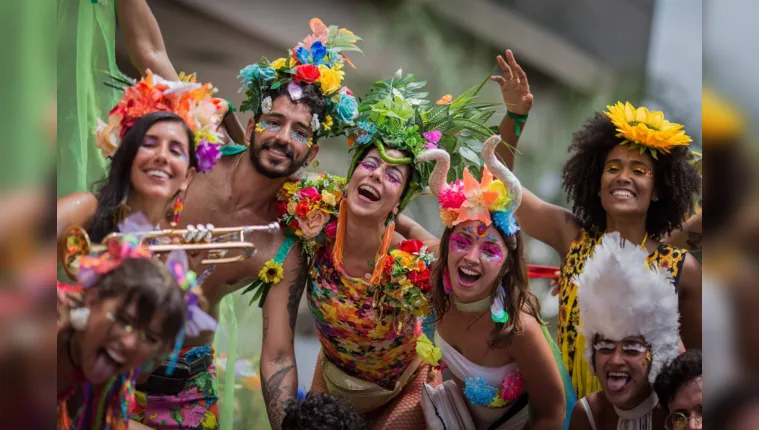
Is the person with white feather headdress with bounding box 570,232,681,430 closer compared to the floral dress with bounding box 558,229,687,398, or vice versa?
the person with white feather headdress with bounding box 570,232,681,430

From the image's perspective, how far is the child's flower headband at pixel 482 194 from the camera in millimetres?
3445

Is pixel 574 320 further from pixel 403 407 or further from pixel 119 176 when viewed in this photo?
pixel 119 176

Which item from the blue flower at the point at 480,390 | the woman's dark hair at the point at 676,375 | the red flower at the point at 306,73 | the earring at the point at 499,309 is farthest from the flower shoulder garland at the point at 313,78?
the woman's dark hair at the point at 676,375

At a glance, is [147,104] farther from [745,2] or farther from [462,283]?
[745,2]

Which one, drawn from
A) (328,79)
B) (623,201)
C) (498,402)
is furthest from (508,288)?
(328,79)

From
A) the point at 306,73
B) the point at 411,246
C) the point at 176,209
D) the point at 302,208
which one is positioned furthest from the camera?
the point at 411,246

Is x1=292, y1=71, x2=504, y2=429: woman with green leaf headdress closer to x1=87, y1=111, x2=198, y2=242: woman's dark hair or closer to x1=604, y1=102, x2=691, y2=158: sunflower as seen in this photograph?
x1=604, y1=102, x2=691, y2=158: sunflower

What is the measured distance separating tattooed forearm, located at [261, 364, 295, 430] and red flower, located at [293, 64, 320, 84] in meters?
1.06

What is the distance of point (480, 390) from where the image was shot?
3.56m

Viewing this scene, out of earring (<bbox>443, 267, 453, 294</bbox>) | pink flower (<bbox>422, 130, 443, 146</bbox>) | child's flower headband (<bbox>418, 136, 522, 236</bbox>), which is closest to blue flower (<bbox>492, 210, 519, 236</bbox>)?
child's flower headband (<bbox>418, 136, 522, 236</bbox>)

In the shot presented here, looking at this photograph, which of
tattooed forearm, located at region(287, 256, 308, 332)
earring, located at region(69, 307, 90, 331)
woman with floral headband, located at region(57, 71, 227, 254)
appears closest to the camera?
earring, located at region(69, 307, 90, 331)

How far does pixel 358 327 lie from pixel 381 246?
0.32m

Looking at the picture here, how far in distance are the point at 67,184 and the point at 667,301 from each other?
214 cm

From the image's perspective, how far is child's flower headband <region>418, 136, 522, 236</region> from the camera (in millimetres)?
3445
